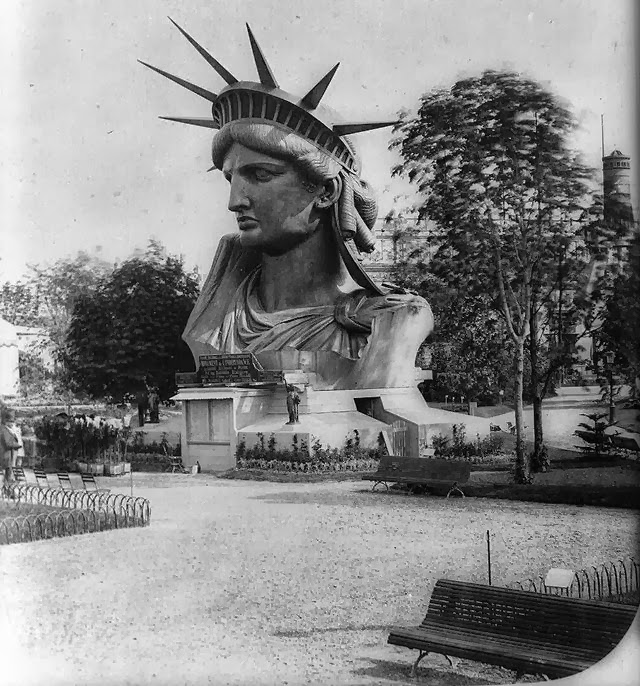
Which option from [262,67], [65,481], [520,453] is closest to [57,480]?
[65,481]

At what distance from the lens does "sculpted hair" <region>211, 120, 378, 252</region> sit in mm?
7812

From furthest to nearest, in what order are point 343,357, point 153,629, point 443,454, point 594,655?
point 343,357 < point 443,454 < point 153,629 < point 594,655

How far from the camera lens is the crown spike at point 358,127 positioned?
753 cm

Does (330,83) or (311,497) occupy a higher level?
(330,83)

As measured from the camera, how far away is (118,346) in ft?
27.7

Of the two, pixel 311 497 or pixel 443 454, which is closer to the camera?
pixel 311 497

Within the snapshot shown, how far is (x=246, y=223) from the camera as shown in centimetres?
816

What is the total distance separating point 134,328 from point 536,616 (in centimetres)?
470

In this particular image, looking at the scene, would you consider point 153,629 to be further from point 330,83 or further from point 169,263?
point 330,83

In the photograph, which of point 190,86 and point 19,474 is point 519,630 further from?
point 190,86

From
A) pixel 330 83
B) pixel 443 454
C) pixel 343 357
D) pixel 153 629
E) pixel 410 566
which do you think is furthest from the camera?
pixel 343 357

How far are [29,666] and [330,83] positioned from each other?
500 centimetres

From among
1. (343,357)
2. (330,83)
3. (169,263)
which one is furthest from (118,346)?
(330,83)

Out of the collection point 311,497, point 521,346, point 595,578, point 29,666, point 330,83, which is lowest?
point 29,666
